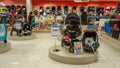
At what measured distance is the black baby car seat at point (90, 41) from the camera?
5684 millimetres

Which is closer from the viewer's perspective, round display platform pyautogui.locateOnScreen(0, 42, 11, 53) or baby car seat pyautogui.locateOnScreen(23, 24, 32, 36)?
round display platform pyautogui.locateOnScreen(0, 42, 11, 53)

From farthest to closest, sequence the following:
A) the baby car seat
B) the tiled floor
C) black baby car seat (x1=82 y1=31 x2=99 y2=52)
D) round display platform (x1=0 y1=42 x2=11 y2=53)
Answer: the baby car seat, round display platform (x1=0 y1=42 x2=11 y2=53), black baby car seat (x1=82 y1=31 x2=99 y2=52), the tiled floor

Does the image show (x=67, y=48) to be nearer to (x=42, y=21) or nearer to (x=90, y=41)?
(x=90, y=41)

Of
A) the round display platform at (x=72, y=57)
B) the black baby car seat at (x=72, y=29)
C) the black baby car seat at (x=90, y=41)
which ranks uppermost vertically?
the black baby car seat at (x=72, y=29)

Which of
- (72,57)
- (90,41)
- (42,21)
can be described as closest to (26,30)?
(42,21)

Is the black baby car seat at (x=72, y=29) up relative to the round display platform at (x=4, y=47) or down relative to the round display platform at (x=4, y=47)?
up

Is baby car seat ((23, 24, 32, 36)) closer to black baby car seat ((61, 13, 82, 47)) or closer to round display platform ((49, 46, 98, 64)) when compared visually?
black baby car seat ((61, 13, 82, 47))

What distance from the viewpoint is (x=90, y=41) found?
6117 mm

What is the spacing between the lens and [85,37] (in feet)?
20.2

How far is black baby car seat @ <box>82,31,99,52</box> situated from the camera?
568cm

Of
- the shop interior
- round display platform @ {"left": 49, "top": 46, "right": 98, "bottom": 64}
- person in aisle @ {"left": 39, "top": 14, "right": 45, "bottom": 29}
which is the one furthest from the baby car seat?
round display platform @ {"left": 49, "top": 46, "right": 98, "bottom": 64}

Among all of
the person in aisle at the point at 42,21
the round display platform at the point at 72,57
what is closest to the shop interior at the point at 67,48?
the round display platform at the point at 72,57

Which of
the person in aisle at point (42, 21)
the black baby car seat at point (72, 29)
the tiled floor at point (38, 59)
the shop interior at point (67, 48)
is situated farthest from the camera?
the person in aisle at point (42, 21)

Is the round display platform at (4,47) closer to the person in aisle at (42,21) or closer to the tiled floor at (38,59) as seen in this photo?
the tiled floor at (38,59)
